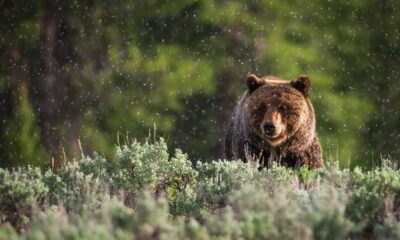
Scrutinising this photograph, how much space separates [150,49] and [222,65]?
54.6 inches

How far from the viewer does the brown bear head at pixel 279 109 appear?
789 cm

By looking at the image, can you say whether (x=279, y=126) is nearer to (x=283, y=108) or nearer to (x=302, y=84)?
(x=283, y=108)

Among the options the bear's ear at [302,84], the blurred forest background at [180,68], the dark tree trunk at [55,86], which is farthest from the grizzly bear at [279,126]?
the dark tree trunk at [55,86]

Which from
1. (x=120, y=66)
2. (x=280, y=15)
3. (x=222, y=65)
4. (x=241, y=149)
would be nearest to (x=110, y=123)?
(x=120, y=66)

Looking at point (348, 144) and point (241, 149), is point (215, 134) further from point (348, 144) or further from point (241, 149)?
point (241, 149)

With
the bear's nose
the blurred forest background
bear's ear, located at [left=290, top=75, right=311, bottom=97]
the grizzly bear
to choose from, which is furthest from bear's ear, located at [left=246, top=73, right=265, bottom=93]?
the blurred forest background

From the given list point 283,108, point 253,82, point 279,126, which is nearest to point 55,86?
point 253,82

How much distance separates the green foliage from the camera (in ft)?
16.1

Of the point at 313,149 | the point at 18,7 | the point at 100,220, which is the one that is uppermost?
the point at 18,7

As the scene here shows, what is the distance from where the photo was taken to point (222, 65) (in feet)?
47.5

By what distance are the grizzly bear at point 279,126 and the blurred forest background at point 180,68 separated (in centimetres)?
511

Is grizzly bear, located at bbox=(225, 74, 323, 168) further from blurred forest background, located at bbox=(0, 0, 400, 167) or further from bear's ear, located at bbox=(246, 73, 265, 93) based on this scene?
blurred forest background, located at bbox=(0, 0, 400, 167)

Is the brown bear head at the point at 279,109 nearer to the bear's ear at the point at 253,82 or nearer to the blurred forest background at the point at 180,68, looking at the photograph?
the bear's ear at the point at 253,82

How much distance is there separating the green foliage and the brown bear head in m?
0.73
